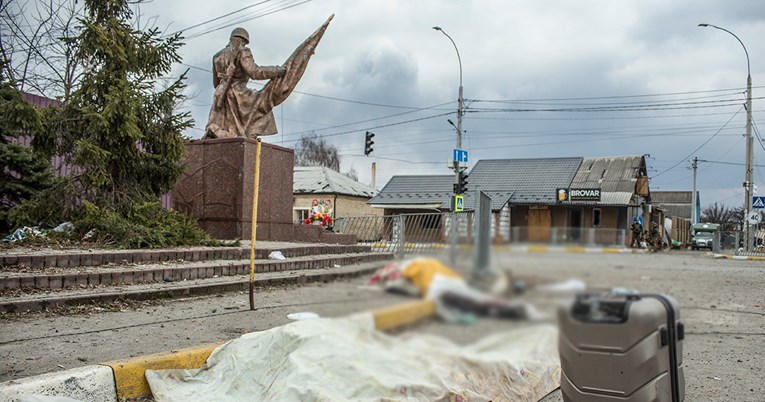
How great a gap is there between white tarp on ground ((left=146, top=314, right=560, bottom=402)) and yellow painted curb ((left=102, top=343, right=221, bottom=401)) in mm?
80

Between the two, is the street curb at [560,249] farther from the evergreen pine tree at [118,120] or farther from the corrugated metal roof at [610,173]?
the evergreen pine tree at [118,120]

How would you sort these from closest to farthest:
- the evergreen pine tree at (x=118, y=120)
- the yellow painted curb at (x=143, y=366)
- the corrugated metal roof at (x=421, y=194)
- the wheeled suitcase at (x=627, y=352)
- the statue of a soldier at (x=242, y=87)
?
the wheeled suitcase at (x=627, y=352) < the yellow painted curb at (x=143, y=366) < the corrugated metal roof at (x=421, y=194) < the evergreen pine tree at (x=118, y=120) < the statue of a soldier at (x=242, y=87)

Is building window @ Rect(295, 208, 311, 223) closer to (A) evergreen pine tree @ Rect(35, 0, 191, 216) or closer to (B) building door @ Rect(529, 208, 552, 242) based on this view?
(A) evergreen pine tree @ Rect(35, 0, 191, 216)

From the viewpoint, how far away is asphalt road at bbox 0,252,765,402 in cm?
110

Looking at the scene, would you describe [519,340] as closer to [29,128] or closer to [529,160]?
[529,160]

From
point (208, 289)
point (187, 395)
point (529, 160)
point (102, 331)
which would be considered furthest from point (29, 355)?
point (529, 160)

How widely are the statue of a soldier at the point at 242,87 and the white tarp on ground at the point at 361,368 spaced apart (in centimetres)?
1012

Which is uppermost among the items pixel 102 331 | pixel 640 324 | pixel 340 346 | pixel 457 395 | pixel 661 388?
pixel 640 324

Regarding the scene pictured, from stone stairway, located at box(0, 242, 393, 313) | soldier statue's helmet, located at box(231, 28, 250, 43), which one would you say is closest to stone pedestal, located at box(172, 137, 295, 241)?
soldier statue's helmet, located at box(231, 28, 250, 43)

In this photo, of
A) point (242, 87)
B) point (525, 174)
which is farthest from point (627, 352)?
point (242, 87)

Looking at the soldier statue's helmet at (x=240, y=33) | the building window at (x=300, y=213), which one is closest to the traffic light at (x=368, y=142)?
the soldier statue's helmet at (x=240, y=33)

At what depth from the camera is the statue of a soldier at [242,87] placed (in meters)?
12.5

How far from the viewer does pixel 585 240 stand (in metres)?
1.02

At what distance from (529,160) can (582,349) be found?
1.01 meters
